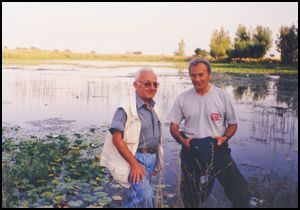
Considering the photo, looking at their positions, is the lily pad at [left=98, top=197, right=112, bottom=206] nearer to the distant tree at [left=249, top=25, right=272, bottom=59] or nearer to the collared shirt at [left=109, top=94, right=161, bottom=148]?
the collared shirt at [left=109, top=94, right=161, bottom=148]

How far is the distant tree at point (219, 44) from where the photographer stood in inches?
2884

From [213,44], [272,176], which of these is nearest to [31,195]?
[272,176]

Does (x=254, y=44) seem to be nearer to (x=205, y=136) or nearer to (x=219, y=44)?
(x=219, y=44)

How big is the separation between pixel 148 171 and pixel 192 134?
775 mm

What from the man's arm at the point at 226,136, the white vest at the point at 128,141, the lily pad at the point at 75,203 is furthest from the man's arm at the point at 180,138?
the lily pad at the point at 75,203

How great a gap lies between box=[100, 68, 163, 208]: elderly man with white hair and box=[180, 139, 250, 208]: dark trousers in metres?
0.62

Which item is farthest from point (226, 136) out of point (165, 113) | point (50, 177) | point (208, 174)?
point (165, 113)

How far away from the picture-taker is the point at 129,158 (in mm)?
3521

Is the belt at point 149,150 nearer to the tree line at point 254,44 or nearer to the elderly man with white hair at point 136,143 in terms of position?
the elderly man with white hair at point 136,143

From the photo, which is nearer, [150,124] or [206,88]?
[150,124]

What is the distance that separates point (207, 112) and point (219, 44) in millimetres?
72527

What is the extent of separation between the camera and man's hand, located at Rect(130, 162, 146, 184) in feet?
11.6

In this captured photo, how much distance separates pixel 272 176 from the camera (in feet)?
21.3

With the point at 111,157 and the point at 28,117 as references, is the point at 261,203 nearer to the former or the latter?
the point at 111,157
